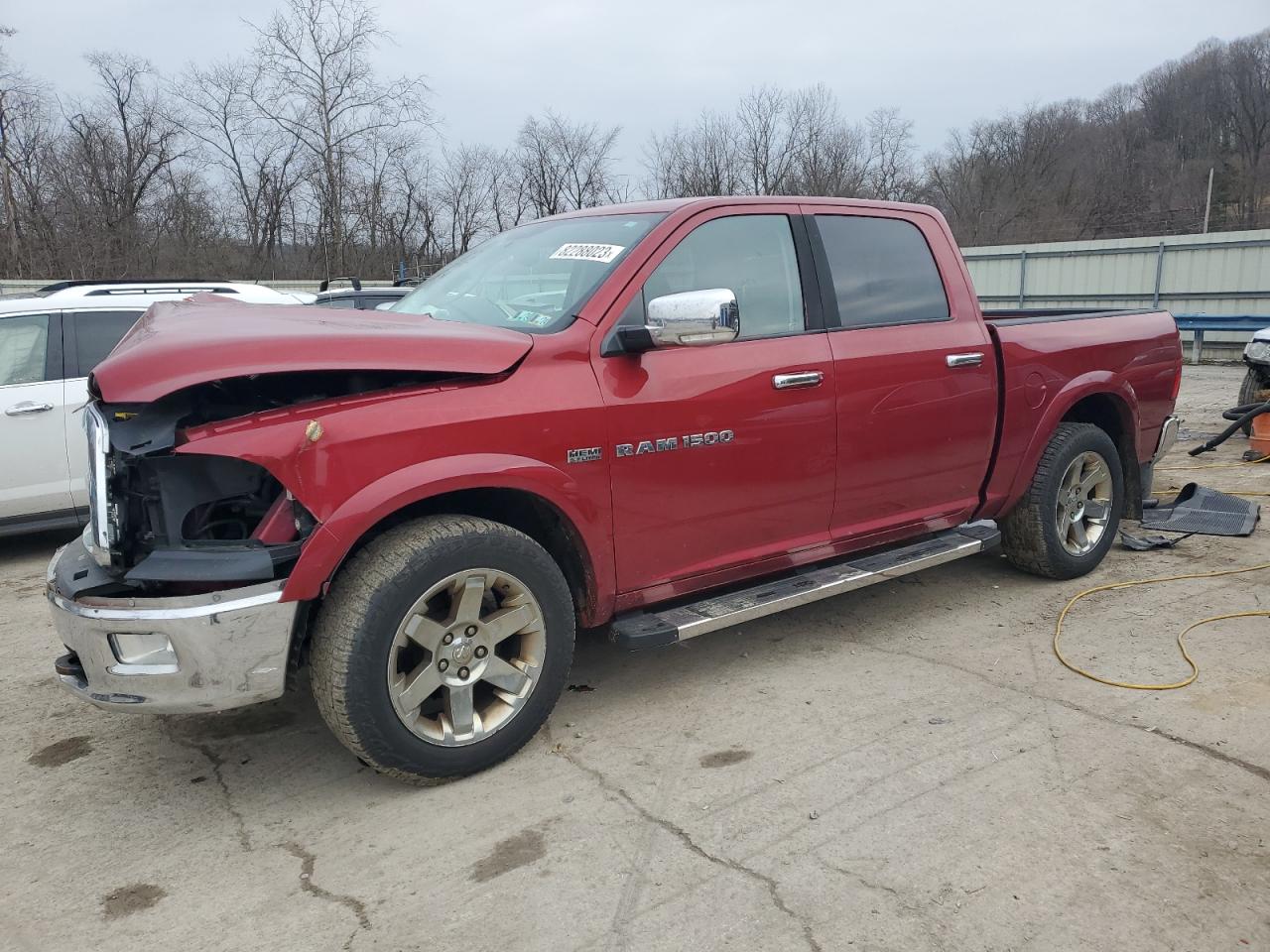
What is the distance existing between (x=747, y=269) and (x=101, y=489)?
2.47 m

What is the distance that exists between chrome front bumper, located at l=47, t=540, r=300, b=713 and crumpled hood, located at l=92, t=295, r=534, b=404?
61cm

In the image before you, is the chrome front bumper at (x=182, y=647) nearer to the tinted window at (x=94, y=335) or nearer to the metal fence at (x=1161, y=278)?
the tinted window at (x=94, y=335)

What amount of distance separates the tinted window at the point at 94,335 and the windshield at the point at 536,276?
A: 3.27m

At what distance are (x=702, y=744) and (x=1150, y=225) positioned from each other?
3294 centimetres

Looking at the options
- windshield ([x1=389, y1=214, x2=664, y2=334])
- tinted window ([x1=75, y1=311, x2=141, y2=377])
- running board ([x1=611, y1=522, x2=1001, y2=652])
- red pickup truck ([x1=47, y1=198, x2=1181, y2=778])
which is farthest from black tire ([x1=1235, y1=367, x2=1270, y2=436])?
tinted window ([x1=75, y1=311, x2=141, y2=377])

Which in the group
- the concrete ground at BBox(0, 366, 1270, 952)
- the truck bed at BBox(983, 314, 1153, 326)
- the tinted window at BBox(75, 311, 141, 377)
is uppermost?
the truck bed at BBox(983, 314, 1153, 326)

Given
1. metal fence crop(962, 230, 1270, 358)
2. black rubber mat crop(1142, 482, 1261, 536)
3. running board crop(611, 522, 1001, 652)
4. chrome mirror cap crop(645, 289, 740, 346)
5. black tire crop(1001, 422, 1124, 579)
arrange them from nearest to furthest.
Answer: chrome mirror cap crop(645, 289, 740, 346) → running board crop(611, 522, 1001, 652) → black tire crop(1001, 422, 1124, 579) → black rubber mat crop(1142, 482, 1261, 536) → metal fence crop(962, 230, 1270, 358)

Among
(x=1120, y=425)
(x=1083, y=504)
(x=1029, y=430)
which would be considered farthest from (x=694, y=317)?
(x=1120, y=425)

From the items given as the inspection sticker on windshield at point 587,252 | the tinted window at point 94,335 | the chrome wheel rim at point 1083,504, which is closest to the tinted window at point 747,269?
the inspection sticker on windshield at point 587,252

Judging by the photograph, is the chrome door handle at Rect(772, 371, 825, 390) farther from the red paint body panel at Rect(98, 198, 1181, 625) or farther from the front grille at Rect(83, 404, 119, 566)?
the front grille at Rect(83, 404, 119, 566)

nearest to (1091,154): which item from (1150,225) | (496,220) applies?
(1150,225)

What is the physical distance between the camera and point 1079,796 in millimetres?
2984

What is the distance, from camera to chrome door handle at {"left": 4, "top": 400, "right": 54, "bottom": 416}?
5.98 m

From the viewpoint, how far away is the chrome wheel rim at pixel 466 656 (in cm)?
298
